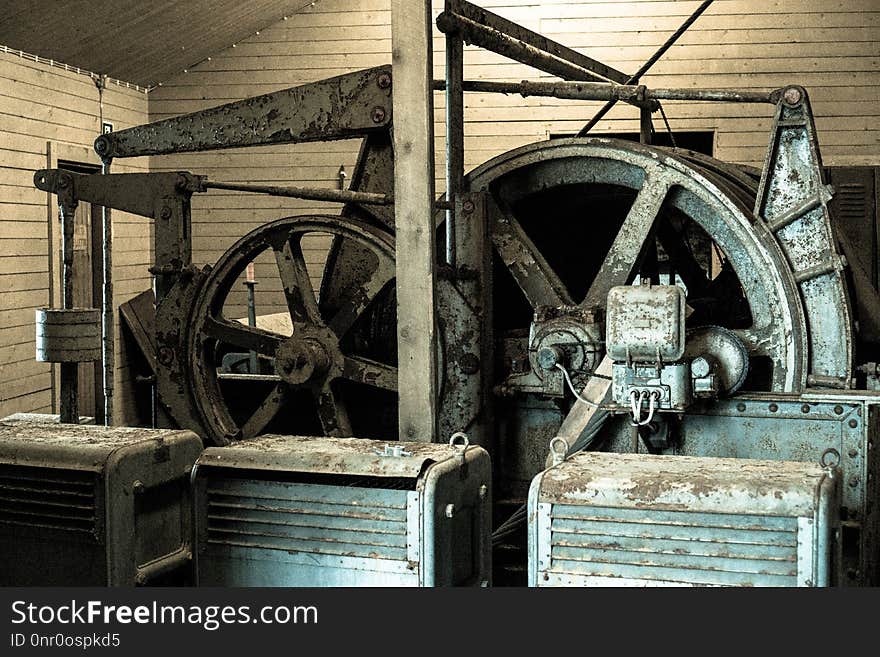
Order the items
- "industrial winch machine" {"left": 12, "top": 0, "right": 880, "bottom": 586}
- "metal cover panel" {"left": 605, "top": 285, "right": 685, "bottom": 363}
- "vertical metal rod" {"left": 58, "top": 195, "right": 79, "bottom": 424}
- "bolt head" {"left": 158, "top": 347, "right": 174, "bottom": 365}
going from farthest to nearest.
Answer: "bolt head" {"left": 158, "top": 347, "right": 174, "bottom": 365}, "vertical metal rod" {"left": 58, "top": 195, "right": 79, "bottom": 424}, "metal cover panel" {"left": 605, "top": 285, "right": 685, "bottom": 363}, "industrial winch machine" {"left": 12, "top": 0, "right": 880, "bottom": 586}

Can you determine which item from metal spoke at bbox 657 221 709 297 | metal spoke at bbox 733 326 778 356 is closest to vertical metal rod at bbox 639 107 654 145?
metal spoke at bbox 657 221 709 297

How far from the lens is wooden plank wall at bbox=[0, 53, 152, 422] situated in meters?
7.62

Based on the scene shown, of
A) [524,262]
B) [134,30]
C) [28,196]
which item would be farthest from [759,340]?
[134,30]

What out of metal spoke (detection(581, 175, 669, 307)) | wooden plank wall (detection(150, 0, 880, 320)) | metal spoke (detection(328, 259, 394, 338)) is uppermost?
wooden plank wall (detection(150, 0, 880, 320))

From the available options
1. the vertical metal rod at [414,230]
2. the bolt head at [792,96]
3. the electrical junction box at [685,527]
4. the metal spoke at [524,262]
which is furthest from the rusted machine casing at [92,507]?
the bolt head at [792,96]

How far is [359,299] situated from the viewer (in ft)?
17.3

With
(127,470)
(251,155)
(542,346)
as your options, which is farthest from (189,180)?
(251,155)

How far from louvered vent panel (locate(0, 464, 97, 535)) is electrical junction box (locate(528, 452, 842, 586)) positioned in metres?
1.31

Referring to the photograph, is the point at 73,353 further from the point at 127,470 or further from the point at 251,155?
the point at 251,155

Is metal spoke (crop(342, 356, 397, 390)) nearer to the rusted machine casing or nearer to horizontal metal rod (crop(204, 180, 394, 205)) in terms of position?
horizontal metal rod (crop(204, 180, 394, 205))

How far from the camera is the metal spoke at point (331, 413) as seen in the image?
5332mm

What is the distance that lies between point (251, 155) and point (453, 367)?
18.9ft

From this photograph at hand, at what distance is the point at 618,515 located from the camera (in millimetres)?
2725

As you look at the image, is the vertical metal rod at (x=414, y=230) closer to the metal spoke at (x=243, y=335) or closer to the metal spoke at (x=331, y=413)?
the metal spoke at (x=331, y=413)
